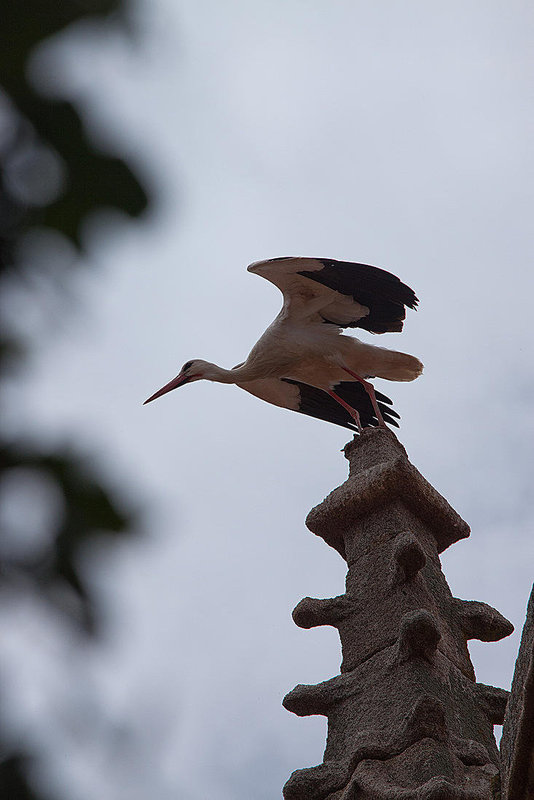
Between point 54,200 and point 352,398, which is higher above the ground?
point 352,398

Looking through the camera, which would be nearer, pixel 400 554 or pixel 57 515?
pixel 57 515

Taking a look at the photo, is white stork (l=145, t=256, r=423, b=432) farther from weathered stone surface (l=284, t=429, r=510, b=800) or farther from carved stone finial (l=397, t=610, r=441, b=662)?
carved stone finial (l=397, t=610, r=441, b=662)

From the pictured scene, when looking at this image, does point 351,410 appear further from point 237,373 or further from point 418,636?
point 418,636

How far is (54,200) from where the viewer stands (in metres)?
0.73

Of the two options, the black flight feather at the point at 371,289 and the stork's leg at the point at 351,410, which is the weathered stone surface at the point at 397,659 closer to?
the stork's leg at the point at 351,410

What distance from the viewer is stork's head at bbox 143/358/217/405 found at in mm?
9016

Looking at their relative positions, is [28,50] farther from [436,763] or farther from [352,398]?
[352,398]

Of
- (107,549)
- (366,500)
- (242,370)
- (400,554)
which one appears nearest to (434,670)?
(400,554)

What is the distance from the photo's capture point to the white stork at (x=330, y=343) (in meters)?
7.74

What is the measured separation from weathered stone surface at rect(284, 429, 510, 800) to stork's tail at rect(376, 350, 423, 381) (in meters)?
2.86

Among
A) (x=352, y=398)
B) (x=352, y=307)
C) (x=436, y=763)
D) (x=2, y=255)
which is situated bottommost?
(x=2, y=255)

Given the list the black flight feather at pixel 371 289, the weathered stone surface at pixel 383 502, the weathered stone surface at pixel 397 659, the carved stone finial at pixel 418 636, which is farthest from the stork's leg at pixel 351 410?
the carved stone finial at pixel 418 636

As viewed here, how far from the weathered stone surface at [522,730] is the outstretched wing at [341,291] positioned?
5088mm

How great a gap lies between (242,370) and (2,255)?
25.2 feet
